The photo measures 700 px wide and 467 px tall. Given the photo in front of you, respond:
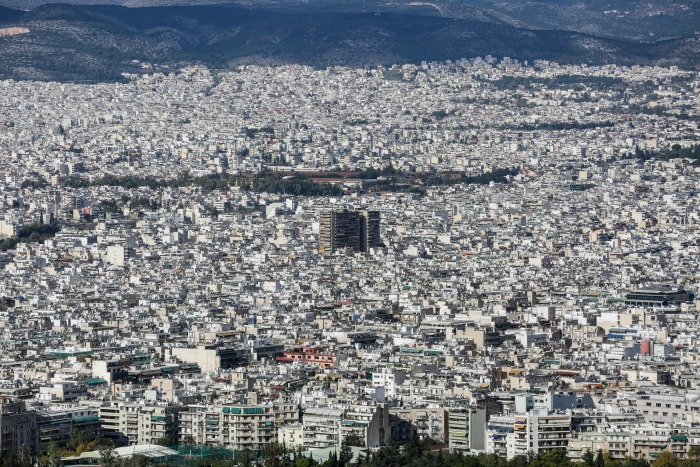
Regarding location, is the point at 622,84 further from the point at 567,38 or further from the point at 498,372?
the point at 498,372

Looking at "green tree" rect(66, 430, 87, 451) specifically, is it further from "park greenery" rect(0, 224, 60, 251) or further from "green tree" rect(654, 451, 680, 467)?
"park greenery" rect(0, 224, 60, 251)

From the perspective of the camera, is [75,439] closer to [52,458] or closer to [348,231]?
[52,458]

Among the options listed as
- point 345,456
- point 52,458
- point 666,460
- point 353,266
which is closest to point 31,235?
point 353,266

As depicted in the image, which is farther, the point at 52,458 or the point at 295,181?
the point at 295,181

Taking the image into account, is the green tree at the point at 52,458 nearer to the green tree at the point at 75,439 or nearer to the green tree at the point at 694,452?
the green tree at the point at 75,439

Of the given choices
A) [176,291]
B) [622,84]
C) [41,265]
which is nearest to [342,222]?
[41,265]

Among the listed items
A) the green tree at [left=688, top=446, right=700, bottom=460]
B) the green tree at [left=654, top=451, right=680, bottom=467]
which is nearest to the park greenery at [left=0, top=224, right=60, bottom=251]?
the green tree at [left=688, top=446, right=700, bottom=460]
